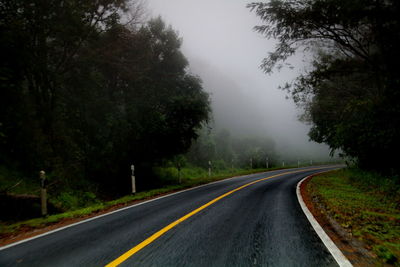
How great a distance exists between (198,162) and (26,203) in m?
20.4

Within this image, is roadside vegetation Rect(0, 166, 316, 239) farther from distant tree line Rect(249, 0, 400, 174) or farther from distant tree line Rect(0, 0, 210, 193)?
distant tree line Rect(249, 0, 400, 174)

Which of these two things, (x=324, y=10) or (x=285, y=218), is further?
(x=324, y=10)

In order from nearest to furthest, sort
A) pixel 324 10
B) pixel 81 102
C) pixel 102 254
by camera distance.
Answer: pixel 102 254 → pixel 324 10 → pixel 81 102

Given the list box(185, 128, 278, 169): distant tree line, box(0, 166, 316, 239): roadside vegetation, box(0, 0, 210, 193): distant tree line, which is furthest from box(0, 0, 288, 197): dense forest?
box(185, 128, 278, 169): distant tree line

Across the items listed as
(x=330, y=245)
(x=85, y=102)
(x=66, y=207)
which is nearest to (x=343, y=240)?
(x=330, y=245)

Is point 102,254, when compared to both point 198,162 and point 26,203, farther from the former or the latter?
point 198,162

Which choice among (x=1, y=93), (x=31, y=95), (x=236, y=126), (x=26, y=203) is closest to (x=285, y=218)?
(x=26, y=203)

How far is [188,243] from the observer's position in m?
3.13

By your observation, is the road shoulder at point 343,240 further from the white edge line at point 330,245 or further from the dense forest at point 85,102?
the dense forest at point 85,102

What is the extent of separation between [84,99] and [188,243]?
12.2 m

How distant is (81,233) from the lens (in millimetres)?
3830

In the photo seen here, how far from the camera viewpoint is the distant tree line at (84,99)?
29.2ft

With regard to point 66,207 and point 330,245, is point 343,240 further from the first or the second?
point 66,207

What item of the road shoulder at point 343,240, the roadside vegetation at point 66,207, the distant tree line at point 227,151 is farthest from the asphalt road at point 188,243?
the distant tree line at point 227,151
